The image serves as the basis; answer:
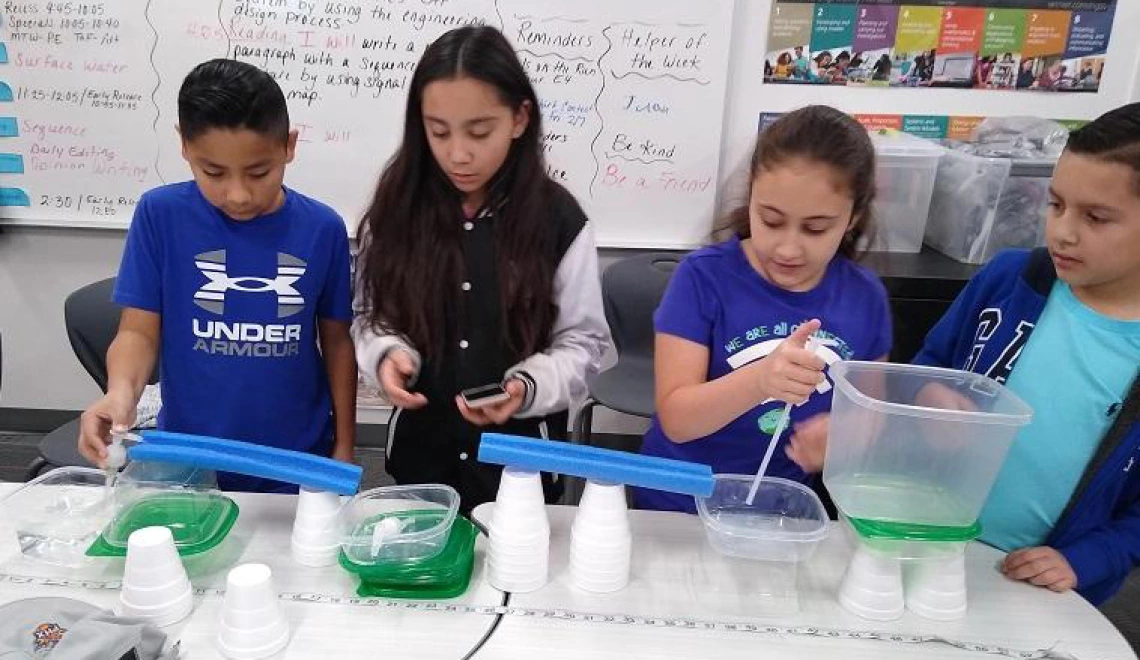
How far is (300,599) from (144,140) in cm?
211

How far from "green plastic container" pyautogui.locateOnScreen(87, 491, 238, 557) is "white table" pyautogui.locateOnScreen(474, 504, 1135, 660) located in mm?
331

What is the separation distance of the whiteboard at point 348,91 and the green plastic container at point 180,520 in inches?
62.8

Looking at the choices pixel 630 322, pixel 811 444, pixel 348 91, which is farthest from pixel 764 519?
pixel 348 91

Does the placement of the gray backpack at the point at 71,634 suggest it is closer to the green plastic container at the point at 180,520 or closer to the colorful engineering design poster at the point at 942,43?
the green plastic container at the point at 180,520

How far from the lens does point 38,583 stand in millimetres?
928

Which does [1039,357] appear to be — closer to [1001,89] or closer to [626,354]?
[626,354]

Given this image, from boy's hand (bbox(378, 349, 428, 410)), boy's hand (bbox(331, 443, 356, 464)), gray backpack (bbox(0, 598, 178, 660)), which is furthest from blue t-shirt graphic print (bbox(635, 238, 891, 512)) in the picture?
gray backpack (bbox(0, 598, 178, 660))

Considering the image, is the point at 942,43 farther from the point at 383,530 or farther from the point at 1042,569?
the point at 383,530

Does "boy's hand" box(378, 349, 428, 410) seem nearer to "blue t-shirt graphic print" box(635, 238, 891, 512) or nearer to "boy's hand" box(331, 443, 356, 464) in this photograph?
"boy's hand" box(331, 443, 356, 464)

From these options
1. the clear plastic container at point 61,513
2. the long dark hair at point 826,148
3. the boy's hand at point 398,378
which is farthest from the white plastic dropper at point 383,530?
the long dark hair at point 826,148

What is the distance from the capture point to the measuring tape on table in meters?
0.90

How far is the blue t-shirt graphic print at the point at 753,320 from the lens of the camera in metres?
1.16

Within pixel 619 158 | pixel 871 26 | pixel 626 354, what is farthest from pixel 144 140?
pixel 871 26

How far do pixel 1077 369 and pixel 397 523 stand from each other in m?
0.95
